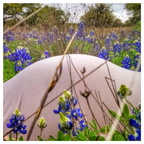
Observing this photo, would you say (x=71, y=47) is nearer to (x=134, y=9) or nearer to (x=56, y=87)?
(x=134, y=9)

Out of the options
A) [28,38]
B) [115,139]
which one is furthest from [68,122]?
[28,38]

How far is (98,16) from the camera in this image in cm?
350

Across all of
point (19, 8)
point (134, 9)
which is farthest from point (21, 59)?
point (134, 9)

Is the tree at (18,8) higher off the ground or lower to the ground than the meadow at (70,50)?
higher

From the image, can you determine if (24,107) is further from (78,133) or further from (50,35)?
(50,35)

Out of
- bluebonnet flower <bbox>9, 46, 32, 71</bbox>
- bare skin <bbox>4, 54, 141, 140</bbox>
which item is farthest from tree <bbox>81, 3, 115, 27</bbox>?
bare skin <bbox>4, 54, 141, 140</bbox>

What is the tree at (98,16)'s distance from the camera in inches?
124

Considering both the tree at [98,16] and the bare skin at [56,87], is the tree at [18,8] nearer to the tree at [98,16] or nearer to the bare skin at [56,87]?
the bare skin at [56,87]

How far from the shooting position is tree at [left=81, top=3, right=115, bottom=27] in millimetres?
3161

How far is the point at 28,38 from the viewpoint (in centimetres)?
464

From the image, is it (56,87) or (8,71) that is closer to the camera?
(56,87)

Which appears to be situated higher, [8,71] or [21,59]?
[21,59]

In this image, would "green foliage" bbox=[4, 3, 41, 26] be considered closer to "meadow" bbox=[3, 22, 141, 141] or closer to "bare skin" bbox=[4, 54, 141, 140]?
"bare skin" bbox=[4, 54, 141, 140]

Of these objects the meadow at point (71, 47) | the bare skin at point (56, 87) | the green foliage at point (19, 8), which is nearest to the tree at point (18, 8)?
the green foliage at point (19, 8)
